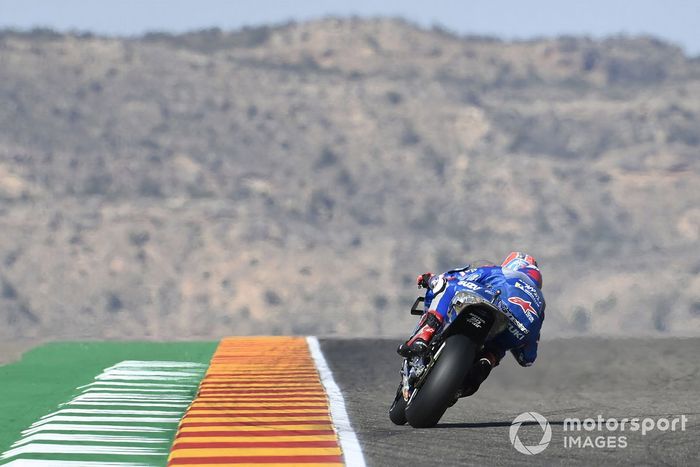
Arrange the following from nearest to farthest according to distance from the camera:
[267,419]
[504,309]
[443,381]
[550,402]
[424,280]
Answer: [443,381]
[504,309]
[424,280]
[267,419]
[550,402]

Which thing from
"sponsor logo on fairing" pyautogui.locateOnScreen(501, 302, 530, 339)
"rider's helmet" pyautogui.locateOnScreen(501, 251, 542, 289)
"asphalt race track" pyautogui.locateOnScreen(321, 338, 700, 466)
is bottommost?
"asphalt race track" pyautogui.locateOnScreen(321, 338, 700, 466)

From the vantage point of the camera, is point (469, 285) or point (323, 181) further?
point (323, 181)

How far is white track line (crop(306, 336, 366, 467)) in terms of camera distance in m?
8.79

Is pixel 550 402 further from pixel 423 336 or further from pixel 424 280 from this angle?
pixel 423 336

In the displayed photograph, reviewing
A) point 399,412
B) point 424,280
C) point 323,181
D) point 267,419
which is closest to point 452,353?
point 399,412

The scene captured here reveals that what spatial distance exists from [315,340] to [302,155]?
7089 centimetres

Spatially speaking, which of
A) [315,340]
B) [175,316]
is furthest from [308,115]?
[315,340]

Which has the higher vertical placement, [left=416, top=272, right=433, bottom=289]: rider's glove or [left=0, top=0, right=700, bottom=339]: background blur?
[left=416, top=272, right=433, bottom=289]: rider's glove

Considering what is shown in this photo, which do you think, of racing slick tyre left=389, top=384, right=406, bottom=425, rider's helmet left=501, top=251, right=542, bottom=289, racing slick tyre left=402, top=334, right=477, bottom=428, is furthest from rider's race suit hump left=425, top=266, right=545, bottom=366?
racing slick tyre left=389, top=384, right=406, bottom=425

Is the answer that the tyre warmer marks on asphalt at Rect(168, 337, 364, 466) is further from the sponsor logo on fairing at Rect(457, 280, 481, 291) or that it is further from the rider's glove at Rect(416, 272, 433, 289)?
the sponsor logo on fairing at Rect(457, 280, 481, 291)

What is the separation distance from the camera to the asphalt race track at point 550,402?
890cm

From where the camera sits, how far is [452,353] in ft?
32.3

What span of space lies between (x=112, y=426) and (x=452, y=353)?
3019 mm

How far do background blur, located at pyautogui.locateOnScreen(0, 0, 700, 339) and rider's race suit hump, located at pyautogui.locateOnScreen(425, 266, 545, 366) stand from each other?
186 ft
